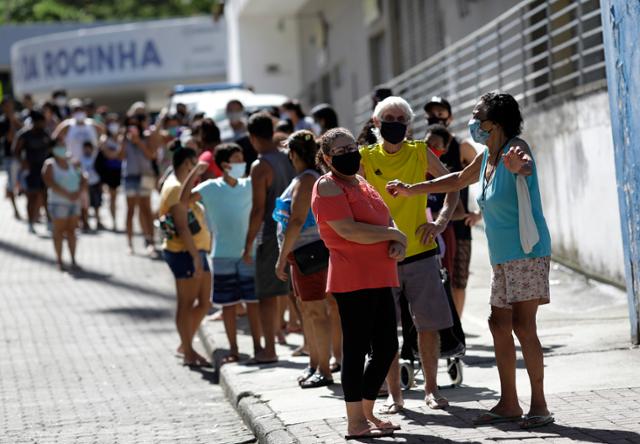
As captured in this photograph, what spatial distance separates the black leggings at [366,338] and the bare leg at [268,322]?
3346 mm

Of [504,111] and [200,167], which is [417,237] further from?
[200,167]

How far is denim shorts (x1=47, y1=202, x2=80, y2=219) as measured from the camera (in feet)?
57.9

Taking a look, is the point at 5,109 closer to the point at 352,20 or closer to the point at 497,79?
the point at 352,20

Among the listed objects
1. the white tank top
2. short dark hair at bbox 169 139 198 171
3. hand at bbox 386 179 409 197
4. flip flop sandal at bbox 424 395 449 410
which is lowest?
flip flop sandal at bbox 424 395 449 410

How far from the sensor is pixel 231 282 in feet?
35.2

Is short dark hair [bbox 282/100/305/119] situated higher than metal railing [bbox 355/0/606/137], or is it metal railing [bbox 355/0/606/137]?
metal railing [bbox 355/0/606/137]

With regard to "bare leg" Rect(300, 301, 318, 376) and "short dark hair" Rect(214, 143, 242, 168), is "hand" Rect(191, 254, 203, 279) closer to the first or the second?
"short dark hair" Rect(214, 143, 242, 168)

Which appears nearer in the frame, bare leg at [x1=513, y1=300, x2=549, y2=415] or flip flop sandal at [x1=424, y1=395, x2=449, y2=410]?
bare leg at [x1=513, y1=300, x2=549, y2=415]

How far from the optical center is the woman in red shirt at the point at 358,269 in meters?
7.06

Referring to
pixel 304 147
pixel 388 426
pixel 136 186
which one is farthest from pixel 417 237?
pixel 136 186

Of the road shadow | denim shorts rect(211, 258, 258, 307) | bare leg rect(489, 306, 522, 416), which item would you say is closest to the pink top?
bare leg rect(489, 306, 522, 416)

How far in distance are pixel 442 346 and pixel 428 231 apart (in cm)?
95

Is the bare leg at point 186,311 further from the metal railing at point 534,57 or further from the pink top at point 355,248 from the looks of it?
the metal railing at point 534,57

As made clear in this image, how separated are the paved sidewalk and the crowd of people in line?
7.4 inches
